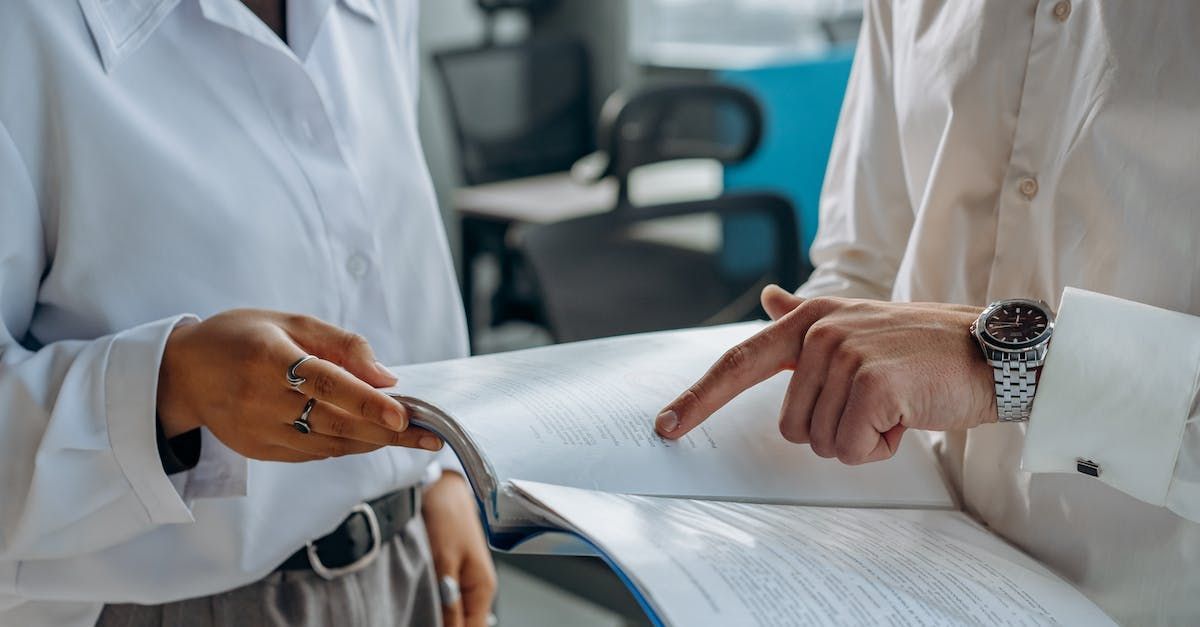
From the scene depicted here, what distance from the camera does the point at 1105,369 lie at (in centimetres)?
76

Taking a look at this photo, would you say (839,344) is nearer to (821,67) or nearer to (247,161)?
(247,161)

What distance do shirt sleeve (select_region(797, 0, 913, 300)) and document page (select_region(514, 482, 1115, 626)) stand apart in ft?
1.06

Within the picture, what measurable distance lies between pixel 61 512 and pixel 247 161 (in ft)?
1.08

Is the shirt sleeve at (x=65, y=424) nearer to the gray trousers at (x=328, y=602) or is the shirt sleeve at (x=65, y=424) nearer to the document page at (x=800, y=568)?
the gray trousers at (x=328, y=602)

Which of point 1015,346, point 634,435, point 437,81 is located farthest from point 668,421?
point 437,81

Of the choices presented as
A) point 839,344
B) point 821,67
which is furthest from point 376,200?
point 821,67

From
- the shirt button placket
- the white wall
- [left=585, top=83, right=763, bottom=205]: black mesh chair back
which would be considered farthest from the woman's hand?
the white wall

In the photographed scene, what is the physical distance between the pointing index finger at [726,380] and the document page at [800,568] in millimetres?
61

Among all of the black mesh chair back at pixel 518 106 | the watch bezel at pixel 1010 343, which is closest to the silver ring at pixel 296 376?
the watch bezel at pixel 1010 343

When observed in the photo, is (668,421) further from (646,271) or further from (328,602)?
(646,271)

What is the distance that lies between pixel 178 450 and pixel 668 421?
1.43 feet

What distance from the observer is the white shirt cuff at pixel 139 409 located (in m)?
0.89

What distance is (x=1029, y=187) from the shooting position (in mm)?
867

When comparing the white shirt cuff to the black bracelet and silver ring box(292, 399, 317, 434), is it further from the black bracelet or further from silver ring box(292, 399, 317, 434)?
silver ring box(292, 399, 317, 434)
